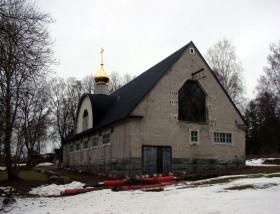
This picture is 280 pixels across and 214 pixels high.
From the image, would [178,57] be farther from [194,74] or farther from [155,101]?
[155,101]

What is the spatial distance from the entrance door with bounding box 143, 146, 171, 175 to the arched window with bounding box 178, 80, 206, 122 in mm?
2744

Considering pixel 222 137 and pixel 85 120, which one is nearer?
pixel 222 137

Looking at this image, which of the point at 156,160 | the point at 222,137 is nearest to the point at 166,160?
the point at 156,160

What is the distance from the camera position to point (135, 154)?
75.5 feet

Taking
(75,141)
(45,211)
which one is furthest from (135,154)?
(75,141)

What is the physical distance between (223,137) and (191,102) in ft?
11.3

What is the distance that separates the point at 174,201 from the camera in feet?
40.0

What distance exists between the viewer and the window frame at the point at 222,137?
86.0 feet

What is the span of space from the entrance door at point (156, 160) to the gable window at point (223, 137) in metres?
4.07

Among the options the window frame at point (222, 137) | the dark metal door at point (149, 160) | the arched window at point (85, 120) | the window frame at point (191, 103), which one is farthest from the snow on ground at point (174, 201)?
the arched window at point (85, 120)

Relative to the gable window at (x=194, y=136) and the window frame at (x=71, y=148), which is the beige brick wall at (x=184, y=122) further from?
the window frame at (x=71, y=148)

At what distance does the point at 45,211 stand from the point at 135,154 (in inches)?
416

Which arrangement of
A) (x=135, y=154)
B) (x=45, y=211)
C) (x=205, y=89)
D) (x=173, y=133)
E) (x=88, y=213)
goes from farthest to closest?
(x=205, y=89) → (x=173, y=133) → (x=135, y=154) → (x=45, y=211) → (x=88, y=213)

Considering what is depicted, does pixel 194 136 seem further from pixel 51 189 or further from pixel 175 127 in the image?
pixel 51 189
